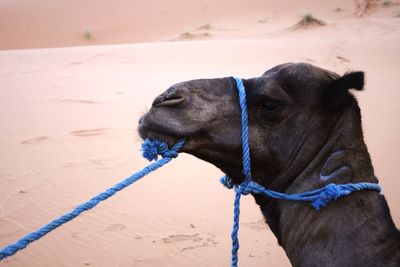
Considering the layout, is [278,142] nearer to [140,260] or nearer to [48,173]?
[140,260]

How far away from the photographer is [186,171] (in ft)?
20.4

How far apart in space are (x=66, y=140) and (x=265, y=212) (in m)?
5.57

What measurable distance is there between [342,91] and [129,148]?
17.3 ft

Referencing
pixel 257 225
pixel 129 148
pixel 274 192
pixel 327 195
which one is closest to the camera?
pixel 327 195

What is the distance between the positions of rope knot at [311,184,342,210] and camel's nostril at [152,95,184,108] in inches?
37.1

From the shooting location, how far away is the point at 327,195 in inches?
82.0

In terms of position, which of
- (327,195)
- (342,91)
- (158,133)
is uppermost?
(342,91)

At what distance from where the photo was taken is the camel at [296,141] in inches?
83.2

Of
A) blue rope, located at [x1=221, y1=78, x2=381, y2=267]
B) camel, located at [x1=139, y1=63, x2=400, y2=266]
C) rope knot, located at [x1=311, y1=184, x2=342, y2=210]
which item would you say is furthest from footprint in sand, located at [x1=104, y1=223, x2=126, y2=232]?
rope knot, located at [x1=311, y1=184, x2=342, y2=210]

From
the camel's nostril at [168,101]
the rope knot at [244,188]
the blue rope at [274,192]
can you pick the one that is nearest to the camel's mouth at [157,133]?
the camel's nostril at [168,101]

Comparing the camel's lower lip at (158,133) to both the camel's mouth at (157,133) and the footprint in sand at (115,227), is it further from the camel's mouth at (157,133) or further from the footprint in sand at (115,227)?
the footprint in sand at (115,227)

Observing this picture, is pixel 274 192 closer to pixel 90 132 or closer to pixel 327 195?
pixel 327 195

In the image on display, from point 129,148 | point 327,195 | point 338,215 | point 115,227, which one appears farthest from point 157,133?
point 129,148

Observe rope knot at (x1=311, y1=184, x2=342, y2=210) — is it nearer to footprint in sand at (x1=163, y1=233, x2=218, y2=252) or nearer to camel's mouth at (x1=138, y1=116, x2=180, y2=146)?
camel's mouth at (x1=138, y1=116, x2=180, y2=146)
